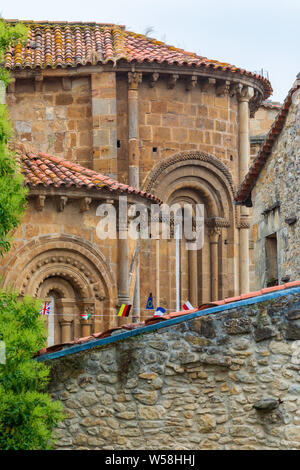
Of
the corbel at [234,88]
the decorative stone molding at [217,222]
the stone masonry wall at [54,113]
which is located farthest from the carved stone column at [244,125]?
the stone masonry wall at [54,113]

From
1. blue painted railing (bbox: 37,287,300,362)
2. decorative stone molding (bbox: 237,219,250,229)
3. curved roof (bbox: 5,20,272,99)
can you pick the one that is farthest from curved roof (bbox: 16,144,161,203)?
blue painted railing (bbox: 37,287,300,362)

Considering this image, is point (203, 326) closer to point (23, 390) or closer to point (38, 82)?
point (23, 390)

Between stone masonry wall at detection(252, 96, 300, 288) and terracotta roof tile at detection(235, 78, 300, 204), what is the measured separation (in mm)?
103

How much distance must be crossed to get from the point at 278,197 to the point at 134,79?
8789 millimetres

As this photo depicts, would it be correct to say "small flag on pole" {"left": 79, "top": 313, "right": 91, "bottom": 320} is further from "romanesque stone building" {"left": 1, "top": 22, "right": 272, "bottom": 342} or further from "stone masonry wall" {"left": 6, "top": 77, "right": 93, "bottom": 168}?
"stone masonry wall" {"left": 6, "top": 77, "right": 93, "bottom": 168}

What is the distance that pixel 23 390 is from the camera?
38.3 feet

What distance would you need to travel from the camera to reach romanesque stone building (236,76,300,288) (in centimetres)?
1716

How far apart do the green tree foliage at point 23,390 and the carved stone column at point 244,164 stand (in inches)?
628

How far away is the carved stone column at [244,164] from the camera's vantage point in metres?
27.7

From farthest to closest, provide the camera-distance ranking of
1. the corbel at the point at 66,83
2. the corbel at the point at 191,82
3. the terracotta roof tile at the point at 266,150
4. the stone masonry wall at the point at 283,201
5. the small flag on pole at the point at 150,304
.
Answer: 1. the corbel at the point at 191,82
2. the corbel at the point at 66,83
3. the small flag on pole at the point at 150,304
4. the terracotta roof tile at the point at 266,150
5. the stone masonry wall at the point at 283,201

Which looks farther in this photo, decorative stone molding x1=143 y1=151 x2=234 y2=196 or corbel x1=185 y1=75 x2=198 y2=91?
corbel x1=185 y1=75 x2=198 y2=91

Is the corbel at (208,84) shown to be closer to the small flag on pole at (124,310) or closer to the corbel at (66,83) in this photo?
the corbel at (66,83)
